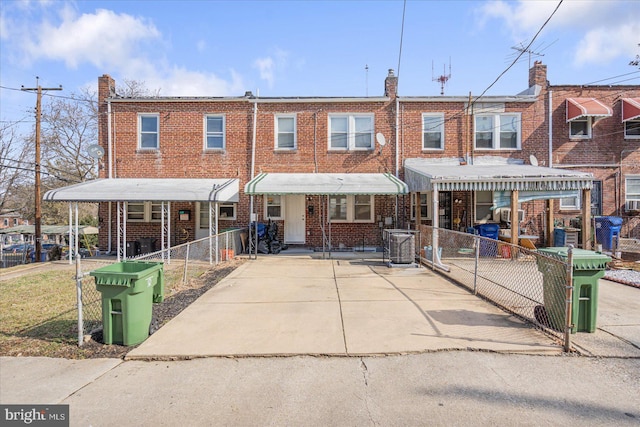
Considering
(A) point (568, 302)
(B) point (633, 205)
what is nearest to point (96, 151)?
(A) point (568, 302)

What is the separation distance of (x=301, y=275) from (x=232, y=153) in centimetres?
763

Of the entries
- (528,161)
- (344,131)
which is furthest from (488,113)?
(344,131)

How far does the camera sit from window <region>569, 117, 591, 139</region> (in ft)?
49.8

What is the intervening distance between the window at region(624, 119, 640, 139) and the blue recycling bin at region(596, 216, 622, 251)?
4.21 meters

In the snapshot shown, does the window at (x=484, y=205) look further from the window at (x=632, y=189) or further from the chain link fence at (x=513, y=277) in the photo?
the window at (x=632, y=189)

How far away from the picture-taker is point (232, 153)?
606 inches

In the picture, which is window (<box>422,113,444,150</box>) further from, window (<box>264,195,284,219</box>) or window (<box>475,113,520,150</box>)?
window (<box>264,195,284,219</box>)

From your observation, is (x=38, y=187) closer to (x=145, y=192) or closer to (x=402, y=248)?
(x=145, y=192)

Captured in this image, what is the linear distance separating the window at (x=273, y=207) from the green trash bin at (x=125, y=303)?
1022 centimetres

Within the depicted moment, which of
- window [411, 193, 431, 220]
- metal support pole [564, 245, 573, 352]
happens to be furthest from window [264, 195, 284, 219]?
metal support pole [564, 245, 573, 352]

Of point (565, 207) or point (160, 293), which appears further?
point (565, 207)

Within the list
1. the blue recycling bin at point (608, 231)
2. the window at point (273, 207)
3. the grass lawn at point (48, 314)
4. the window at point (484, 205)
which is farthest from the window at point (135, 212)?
the blue recycling bin at point (608, 231)

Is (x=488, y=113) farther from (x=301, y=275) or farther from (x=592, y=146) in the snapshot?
(x=301, y=275)

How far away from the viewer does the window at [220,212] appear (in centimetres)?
1552
